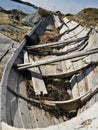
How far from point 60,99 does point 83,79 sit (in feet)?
3.20

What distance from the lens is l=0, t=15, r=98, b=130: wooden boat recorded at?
607cm

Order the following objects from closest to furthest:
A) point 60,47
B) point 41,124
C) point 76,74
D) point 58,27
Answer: point 41,124 → point 76,74 → point 60,47 → point 58,27

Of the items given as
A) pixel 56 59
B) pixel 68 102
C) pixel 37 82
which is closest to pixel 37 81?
pixel 37 82

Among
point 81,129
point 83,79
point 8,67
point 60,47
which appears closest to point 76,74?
point 83,79

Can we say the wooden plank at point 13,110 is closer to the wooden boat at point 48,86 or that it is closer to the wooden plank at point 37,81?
the wooden boat at point 48,86

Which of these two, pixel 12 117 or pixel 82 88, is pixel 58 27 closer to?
pixel 82 88

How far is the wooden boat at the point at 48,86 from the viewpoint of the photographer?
6070 millimetres

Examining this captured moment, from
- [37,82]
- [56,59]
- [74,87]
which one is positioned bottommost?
[74,87]

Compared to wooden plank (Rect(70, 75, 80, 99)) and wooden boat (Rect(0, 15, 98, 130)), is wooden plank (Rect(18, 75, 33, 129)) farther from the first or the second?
wooden plank (Rect(70, 75, 80, 99))

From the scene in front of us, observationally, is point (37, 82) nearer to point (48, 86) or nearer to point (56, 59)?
point (48, 86)

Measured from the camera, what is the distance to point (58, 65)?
33.1 feet

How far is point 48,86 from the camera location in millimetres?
8312

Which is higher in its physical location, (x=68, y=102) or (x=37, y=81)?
(x=37, y=81)

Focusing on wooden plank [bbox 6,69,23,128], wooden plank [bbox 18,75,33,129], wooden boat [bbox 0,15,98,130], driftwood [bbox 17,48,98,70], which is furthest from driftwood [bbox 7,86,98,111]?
driftwood [bbox 17,48,98,70]
